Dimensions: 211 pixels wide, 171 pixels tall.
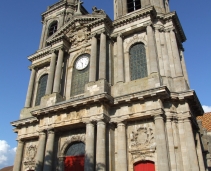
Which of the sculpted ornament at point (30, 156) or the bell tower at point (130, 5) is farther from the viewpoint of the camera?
the bell tower at point (130, 5)

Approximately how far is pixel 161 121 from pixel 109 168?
3.98m

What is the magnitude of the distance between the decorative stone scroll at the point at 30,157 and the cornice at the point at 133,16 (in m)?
11.4

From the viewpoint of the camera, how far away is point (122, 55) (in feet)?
58.9

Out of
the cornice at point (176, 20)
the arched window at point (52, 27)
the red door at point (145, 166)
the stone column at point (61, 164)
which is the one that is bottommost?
the red door at point (145, 166)

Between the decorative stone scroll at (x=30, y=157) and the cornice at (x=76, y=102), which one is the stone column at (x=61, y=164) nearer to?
the decorative stone scroll at (x=30, y=157)

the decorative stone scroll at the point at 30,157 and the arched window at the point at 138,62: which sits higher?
the arched window at the point at 138,62

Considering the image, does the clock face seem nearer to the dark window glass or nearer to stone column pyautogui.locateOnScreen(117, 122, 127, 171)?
the dark window glass

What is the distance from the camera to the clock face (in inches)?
763

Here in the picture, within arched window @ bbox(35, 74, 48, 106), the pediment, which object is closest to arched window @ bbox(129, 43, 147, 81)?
→ the pediment

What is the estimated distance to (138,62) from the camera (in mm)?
17609

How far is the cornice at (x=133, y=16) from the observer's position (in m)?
18.0

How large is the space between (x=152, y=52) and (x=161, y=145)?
20.6 ft

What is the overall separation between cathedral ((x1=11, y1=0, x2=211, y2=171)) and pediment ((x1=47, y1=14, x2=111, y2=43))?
0.08 m

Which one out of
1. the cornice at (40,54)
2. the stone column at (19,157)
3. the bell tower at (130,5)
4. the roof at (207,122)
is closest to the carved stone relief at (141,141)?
the stone column at (19,157)
